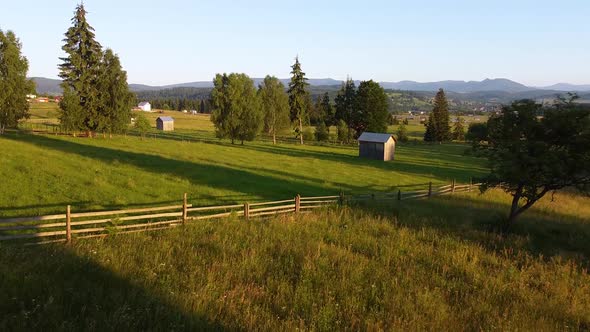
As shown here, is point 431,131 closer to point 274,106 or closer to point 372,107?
point 372,107

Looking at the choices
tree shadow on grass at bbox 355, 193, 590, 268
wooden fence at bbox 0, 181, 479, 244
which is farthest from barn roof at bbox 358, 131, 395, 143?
tree shadow on grass at bbox 355, 193, 590, 268

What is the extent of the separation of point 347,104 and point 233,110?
33.3 m

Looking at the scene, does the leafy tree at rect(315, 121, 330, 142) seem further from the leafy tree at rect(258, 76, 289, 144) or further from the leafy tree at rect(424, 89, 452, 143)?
the leafy tree at rect(424, 89, 452, 143)

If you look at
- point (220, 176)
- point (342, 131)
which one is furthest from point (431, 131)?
point (220, 176)

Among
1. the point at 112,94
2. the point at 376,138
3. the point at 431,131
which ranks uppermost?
the point at 112,94

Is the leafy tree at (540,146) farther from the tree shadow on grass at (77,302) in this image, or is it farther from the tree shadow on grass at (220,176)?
the tree shadow on grass at (77,302)

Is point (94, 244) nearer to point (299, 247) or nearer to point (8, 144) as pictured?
point (299, 247)

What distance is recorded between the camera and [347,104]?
276ft

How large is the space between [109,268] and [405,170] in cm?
4329

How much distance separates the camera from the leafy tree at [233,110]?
60250 millimetres

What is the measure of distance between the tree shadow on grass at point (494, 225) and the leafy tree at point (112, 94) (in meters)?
38.7

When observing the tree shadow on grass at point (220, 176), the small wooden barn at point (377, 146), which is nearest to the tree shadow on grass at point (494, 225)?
the tree shadow on grass at point (220, 176)

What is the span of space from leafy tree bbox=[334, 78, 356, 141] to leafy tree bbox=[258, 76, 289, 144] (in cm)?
1472

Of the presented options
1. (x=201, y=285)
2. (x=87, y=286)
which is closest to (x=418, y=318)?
(x=201, y=285)
